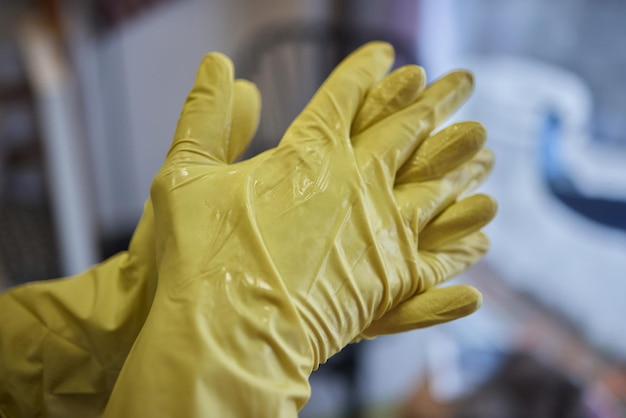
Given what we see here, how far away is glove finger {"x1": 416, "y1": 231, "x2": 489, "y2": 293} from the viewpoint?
25.1 inches

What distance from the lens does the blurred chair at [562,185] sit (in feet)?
5.27

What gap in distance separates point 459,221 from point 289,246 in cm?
22

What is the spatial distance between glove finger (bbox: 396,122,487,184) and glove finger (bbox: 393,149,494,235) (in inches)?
0.4

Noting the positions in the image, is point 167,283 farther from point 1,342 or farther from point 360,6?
point 360,6

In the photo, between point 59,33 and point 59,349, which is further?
point 59,33

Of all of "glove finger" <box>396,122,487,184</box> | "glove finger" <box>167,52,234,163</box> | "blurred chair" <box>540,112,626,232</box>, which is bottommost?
"blurred chair" <box>540,112,626,232</box>

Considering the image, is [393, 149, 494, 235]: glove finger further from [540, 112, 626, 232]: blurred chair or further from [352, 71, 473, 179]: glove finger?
[540, 112, 626, 232]: blurred chair

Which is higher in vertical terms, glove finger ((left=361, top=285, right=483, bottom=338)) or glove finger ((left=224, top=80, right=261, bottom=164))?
glove finger ((left=224, top=80, right=261, bottom=164))

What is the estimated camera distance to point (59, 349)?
0.65m

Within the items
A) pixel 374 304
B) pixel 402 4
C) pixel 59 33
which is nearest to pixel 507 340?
pixel 402 4

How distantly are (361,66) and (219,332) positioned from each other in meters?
0.38

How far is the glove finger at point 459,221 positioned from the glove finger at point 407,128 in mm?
82

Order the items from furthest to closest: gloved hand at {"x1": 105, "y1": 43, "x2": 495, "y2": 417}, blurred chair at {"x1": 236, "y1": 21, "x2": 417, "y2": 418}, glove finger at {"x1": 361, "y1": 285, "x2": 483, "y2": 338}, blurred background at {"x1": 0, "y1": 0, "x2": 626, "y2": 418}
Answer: blurred chair at {"x1": 236, "y1": 21, "x2": 417, "y2": 418}
blurred background at {"x1": 0, "y1": 0, "x2": 626, "y2": 418}
glove finger at {"x1": 361, "y1": 285, "x2": 483, "y2": 338}
gloved hand at {"x1": 105, "y1": 43, "x2": 495, "y2": 417}

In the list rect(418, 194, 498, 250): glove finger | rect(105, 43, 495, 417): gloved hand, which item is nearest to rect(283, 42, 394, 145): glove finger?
rect(105, 43, 495, 417): gloved hand
